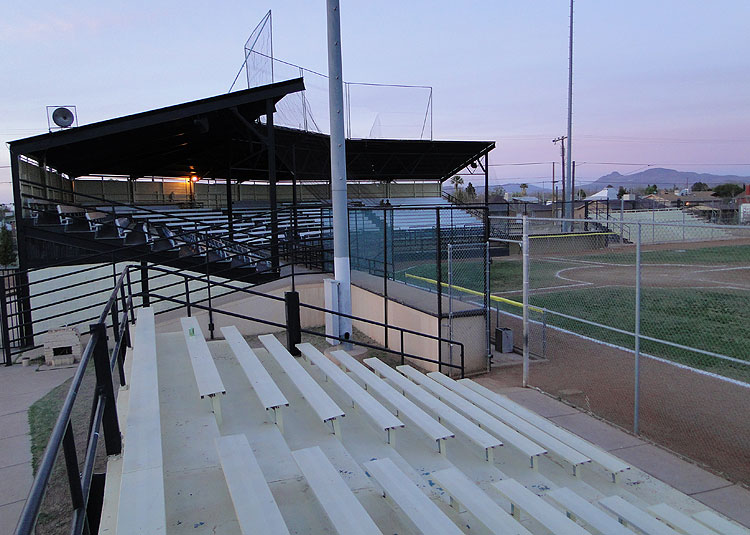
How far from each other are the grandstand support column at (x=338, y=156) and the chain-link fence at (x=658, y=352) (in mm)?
3387

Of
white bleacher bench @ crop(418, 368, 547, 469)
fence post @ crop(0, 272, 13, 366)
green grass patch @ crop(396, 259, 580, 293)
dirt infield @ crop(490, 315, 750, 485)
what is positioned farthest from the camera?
green grass patch @ crop(396, 259, 580, 293)

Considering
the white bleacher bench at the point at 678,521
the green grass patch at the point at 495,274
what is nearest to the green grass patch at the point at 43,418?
the white bleacher bench at the point at 678,521

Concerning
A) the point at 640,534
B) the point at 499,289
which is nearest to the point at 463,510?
the point at 640,534

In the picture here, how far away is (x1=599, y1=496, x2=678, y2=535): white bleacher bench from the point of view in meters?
3.53

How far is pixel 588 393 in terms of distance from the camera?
7.90m

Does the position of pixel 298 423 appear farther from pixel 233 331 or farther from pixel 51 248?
pixel 51 248

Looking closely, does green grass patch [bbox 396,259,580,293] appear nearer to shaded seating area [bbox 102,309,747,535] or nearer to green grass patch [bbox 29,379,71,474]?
shaded seating area [bbox 102,309,747,535]

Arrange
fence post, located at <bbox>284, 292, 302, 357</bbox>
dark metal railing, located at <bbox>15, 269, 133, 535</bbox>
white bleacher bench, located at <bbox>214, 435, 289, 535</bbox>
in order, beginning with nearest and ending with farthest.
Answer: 1. dark metal railing, located at <bbox>15, 269, 133, 535</bbox>
2. white bleacher bench, located at <bbox>214, 435, 289, 535</bbox>
3. fence post, located at <bbox>284, 292, 302, 357</bbox>

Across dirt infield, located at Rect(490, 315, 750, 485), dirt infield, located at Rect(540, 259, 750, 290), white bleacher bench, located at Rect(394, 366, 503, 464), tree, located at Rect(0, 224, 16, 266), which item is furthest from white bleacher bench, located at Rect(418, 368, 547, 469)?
tree, located at Rect(0, 224, 16, 266)

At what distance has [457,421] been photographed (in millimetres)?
4996

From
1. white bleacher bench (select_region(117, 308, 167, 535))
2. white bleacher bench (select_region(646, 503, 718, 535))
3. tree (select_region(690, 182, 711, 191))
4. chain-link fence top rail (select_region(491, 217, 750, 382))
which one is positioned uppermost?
tree (select_region(690, 182, 711, 191))

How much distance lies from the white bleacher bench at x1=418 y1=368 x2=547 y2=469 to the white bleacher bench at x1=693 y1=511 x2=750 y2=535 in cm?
124

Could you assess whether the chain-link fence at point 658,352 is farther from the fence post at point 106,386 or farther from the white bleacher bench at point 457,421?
the fence post at point 106,386

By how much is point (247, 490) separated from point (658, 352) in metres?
9.37
